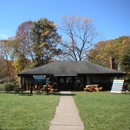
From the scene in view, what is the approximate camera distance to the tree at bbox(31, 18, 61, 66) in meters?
47.2

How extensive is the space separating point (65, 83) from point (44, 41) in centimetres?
1884

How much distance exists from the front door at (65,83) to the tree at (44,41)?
611 inches

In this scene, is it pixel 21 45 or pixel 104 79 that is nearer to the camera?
pixel 104 79

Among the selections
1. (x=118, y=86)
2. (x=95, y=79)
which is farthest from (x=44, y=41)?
(x=118, y=86)

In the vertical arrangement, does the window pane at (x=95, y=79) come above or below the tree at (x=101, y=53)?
below

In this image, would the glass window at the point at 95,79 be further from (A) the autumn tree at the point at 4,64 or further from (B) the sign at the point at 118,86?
(A) the autumn tree at the point at 4,64

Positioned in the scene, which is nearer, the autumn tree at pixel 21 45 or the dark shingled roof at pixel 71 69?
the dark shingled roof at pixel 71 69

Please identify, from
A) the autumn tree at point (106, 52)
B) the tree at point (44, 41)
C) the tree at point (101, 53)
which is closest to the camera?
the tree at point (44, 41)

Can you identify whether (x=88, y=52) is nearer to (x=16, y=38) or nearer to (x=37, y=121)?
(x=16, y=38)

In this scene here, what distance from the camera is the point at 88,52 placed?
51.3 metres

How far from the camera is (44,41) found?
48406 millimetres

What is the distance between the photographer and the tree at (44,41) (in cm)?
4719

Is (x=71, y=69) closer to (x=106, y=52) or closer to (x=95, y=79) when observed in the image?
(x=95, y=79)

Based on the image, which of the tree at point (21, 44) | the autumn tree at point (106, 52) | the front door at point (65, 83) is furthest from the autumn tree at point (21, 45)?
the front door at point (65, 83)
